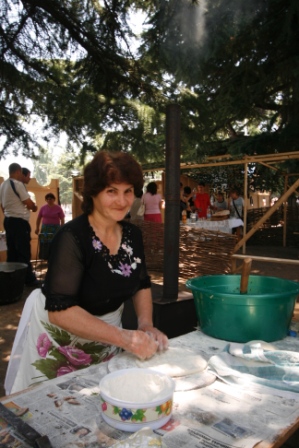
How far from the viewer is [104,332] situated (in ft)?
4.43

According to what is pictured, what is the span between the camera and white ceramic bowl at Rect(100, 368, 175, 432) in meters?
0.90

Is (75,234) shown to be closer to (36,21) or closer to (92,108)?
(92,108)

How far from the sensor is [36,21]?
171 inches

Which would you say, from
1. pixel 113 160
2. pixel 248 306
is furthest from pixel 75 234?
pixel 248 306

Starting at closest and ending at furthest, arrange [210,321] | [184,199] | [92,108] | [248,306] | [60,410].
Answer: [60,410] → [248,306] → [210,321] → [92,108] → [184,199]

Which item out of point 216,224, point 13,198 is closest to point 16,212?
point 13,198

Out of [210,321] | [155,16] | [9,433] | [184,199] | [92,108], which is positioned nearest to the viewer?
[9,433]

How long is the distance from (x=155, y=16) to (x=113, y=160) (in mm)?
3439

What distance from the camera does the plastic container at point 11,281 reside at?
4.73 meters

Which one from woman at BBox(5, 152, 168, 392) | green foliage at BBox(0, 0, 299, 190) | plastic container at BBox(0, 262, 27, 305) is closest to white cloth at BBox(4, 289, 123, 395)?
woman at BBox(5, 152, 168, 392)

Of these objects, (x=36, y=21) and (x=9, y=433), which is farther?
(x=36, y=21)

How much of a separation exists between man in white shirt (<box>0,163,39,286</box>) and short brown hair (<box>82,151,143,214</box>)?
4.04 metres

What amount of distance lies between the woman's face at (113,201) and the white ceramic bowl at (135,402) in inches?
26.7

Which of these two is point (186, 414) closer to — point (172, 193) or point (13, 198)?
point (172, 193)
